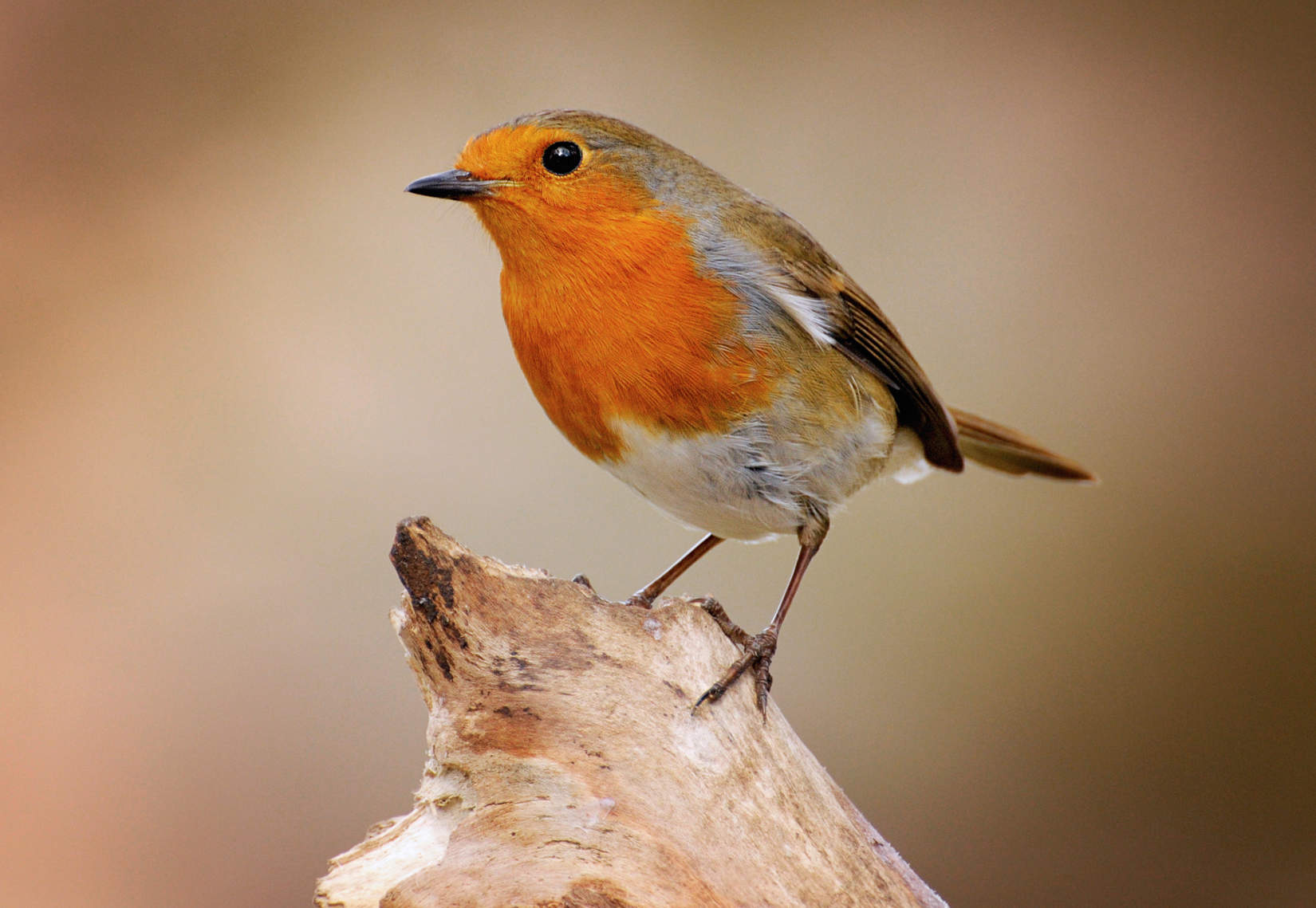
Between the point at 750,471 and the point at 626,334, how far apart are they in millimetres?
381

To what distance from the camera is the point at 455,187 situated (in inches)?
97.5

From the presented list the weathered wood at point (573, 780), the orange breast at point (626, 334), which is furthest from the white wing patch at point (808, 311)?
the weathered wood at point (573, 780)

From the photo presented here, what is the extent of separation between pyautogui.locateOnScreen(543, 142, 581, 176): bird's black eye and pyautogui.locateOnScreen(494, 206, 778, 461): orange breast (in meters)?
0.12


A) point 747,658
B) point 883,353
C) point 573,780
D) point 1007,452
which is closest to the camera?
point 573,780

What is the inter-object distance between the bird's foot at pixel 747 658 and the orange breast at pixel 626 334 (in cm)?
37

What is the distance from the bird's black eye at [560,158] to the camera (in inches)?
99.3

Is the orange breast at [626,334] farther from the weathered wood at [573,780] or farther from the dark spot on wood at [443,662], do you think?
the dark spot on wood at [443,662]

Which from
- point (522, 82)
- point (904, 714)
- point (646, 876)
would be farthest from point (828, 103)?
point (646, 876)

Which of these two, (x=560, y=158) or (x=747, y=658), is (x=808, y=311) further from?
(x=747, y=658)

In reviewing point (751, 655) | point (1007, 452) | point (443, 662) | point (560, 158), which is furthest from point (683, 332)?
point (1007, 452)

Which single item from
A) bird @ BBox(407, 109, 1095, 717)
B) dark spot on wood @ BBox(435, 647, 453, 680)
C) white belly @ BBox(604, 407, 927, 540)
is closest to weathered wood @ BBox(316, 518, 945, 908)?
dark spot on wood @ BBox(435, 647, 453, 680)

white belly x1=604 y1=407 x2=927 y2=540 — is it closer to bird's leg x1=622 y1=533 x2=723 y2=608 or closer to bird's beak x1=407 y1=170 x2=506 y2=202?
bird's leg x1=622 y1=533 x2=723 y2=608

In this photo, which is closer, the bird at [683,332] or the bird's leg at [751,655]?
the bird's leg at [751,655]

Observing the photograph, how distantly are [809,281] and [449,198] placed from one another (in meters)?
0.81
